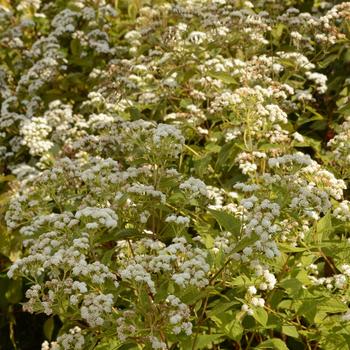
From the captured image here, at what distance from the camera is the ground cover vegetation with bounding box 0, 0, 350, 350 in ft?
11.5

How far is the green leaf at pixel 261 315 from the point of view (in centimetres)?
355

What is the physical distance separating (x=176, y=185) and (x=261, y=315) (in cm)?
109

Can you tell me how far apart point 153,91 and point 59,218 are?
254 centimetres

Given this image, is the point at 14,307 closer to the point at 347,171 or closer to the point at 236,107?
the point at 236,107

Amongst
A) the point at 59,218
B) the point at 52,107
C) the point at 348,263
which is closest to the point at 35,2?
the point at 52,107

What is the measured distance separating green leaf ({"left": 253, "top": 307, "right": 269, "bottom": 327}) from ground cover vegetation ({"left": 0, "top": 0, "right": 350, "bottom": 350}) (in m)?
0.01

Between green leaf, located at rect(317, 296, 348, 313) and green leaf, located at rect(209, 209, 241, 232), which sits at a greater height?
green leaf, located at rect(209, 209, 241, 232)

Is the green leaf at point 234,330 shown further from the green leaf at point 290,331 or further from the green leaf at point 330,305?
the green leaf at point 330,305

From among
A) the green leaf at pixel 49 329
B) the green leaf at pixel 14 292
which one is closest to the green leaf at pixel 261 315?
the green leaf at pixel 49 329

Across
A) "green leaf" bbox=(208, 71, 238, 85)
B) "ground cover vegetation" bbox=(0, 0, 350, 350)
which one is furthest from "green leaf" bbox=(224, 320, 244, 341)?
"green leaf" bbox=(208, 71, 238, 85)

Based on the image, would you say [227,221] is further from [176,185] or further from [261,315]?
[176,185]

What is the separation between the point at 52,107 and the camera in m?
6.78

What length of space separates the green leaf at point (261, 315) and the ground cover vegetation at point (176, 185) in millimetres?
11

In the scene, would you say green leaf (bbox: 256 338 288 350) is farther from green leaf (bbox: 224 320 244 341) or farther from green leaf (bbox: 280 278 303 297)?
green leaf (bbox: 280 278 303 297)
